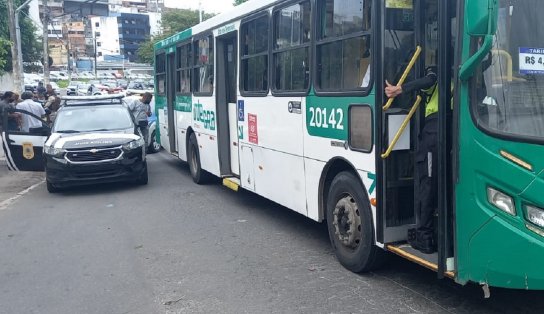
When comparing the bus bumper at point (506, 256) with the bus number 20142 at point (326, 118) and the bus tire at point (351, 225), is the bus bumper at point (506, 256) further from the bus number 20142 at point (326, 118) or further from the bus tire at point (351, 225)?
the bus number 20142 at point (326, 118)

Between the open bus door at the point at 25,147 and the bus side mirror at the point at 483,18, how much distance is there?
31.6ft

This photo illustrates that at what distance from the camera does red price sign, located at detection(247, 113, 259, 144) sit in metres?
7.82

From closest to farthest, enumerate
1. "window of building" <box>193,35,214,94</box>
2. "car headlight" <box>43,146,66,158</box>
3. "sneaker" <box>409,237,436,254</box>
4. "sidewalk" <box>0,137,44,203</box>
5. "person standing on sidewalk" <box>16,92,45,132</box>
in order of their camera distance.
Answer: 1. "sneaker" <box>409,237,436,254</box>
2. "window of building" <box>193,35,214,94</box>
3. "car headlight" <box>43,146,66,158</box>
4. "sidewalk" <box>0,137,44,203</box>
5. "person standing on sidewalk" <box>16,92,45,132</box>

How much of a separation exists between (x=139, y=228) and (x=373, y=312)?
424cm

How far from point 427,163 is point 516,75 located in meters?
1.01

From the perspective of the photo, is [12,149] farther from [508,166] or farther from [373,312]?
[508,166]

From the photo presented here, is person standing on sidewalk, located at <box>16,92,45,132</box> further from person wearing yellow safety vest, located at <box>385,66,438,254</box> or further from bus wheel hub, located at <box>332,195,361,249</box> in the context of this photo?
person wearing yellow safety vest, located at <box>385,66,438,254</box>

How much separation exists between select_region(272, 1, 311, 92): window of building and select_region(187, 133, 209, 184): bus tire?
4.48 metres

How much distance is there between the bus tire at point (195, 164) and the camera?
11.2 meters

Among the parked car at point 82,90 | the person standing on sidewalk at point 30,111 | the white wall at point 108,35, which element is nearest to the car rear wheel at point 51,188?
the person standing on sidewalk at point 30,111

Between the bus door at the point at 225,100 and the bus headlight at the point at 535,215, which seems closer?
the bus headlight at the point at 535,215

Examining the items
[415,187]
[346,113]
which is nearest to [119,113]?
[346,113]

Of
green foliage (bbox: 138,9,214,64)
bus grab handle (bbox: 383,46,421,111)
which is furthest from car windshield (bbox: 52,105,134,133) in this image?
green foliage (bbox: 138,9,214,64)

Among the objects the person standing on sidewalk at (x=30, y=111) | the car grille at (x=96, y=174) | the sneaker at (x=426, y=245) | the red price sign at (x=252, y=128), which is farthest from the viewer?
the person standing on sidewalk at (x=30, y=111)
